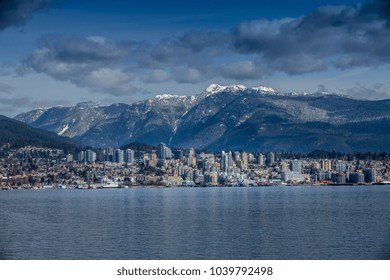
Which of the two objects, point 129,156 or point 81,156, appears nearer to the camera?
point 81,156

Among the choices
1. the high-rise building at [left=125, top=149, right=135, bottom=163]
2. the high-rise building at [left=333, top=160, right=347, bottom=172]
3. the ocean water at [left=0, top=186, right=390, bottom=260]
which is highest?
the high-rise building at [left=125, top=149, right=135, bottom=163]

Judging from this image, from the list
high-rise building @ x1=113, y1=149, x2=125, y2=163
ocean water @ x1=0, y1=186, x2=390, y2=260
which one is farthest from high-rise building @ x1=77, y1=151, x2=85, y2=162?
ocean water @ x1=0, y1=186, x2=390, y2=260

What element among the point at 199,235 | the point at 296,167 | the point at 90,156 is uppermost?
the point at 90,156

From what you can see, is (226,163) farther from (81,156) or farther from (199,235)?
(199,235)

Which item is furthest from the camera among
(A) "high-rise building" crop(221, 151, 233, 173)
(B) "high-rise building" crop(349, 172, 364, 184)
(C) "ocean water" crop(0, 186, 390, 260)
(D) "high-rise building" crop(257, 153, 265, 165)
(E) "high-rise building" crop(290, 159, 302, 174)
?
(D) "high-rise building" crop(257, 153, 265, 165)

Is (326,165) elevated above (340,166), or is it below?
above

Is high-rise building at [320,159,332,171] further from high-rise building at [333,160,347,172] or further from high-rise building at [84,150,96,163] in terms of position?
high-rise building at [84,150,96,163]

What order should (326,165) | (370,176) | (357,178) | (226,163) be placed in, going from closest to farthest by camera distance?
(357,178)
(370,176)
(326,165)
(226,163)

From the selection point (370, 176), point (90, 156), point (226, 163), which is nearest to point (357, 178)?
point (370, 176)

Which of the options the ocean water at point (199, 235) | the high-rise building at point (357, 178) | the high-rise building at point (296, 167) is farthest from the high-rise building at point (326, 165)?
the ocean water at point (199, 235)

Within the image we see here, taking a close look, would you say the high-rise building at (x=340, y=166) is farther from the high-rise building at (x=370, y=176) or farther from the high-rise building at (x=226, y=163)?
the high-rise building at (x=226, y=163)
